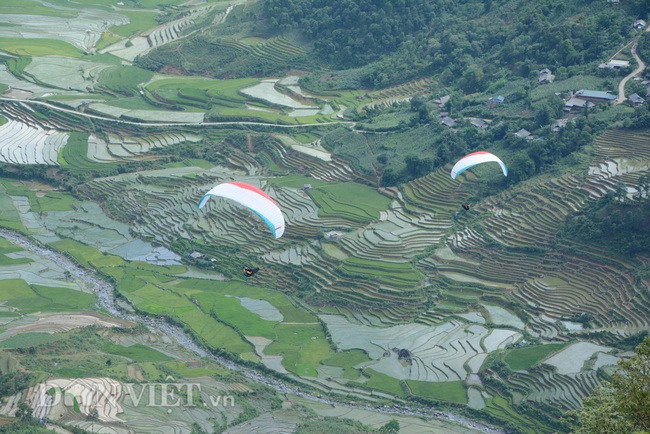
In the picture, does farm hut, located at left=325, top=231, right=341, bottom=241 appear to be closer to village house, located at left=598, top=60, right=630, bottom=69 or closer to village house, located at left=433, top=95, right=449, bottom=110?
village house, located at left=433, top=95, right=449, bottom=110

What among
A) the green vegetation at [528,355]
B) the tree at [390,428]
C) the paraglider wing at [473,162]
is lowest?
the green vegetation at [528,355]

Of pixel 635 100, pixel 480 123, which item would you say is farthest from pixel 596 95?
pixel 480 123

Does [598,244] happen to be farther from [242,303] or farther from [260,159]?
[260,159]

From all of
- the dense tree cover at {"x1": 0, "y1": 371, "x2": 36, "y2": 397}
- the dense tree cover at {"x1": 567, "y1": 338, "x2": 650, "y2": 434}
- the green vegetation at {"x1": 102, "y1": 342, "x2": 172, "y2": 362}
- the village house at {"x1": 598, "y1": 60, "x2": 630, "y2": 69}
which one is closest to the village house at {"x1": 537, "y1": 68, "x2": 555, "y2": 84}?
the village house at {"x1": 598, "y1": 60, "x2": 630, "y2": 69}

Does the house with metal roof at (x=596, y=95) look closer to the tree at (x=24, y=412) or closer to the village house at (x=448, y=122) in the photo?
the village house at (x=448, y=122)

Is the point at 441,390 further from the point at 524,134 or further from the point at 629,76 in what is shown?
the point at 629,76

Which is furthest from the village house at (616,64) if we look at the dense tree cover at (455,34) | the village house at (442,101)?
the village house at (442,101)
